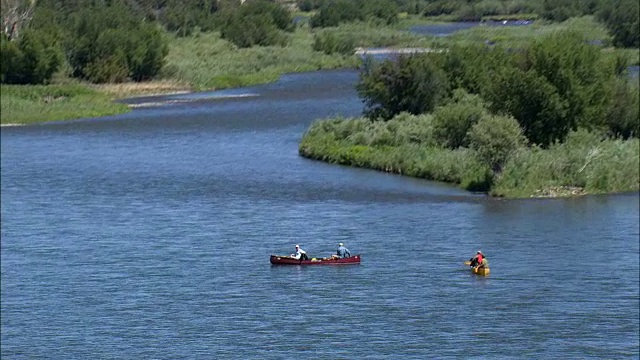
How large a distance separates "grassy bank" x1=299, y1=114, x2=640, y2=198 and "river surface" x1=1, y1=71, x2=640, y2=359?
34.0 inches

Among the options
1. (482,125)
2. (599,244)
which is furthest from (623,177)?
(599,244)

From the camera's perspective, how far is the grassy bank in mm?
37969

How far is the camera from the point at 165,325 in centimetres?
2402

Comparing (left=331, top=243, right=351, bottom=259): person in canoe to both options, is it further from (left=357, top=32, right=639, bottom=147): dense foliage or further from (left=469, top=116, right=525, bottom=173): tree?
(left=357, top=32, right=639, bottom=147): dense foliage

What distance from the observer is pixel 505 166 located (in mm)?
38438

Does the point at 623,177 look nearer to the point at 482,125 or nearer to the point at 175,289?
the point at 482,125

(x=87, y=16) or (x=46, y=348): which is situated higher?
(x=87, y=16)

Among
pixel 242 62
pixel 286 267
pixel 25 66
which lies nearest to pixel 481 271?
pixel 286 267

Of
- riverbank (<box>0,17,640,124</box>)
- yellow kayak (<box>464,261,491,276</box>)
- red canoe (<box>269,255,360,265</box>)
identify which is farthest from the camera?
riverbank (<box>0,17,640,124</box>)

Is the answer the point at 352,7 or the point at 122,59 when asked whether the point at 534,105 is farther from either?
the point at 122,59

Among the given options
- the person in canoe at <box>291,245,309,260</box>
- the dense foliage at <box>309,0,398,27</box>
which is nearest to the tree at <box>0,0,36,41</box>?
the dense foliage at <box>309,0,398,27</box>

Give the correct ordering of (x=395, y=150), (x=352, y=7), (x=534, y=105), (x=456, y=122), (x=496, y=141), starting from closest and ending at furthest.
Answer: (x=352, y=7)
(x=496, y=141)
(x=534, y=105)
(x=456, y=122)
(x=395, y=150)

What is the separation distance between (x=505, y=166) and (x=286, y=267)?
12.1 m

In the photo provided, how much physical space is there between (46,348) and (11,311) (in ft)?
11.8
